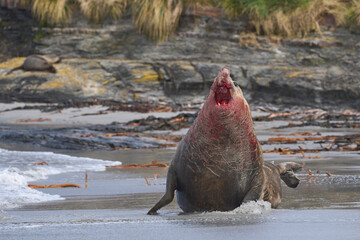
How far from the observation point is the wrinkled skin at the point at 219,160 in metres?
4.67

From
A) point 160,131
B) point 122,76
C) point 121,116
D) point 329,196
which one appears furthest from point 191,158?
point 122,76

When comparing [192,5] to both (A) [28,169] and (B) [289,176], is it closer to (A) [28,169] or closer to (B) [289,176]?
(A) [28,169]

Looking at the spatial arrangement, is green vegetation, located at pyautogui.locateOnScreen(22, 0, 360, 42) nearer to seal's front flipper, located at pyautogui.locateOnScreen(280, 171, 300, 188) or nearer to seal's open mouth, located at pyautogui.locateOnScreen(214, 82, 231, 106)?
seal's front flipper, located at pyautogui.locateOnScreen(280, 171, 300, 188)

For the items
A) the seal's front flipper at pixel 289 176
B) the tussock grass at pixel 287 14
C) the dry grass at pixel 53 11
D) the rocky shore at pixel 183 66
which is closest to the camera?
the seal's front flipper at pixel 289 176

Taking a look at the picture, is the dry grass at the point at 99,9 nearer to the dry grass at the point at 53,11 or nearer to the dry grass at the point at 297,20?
the dry grass at the point at 53,11

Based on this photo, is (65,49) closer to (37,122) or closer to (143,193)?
(37,122)

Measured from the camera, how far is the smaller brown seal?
62.7ft

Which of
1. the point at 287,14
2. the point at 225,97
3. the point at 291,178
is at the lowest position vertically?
the point at 287,14

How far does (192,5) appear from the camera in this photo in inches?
819

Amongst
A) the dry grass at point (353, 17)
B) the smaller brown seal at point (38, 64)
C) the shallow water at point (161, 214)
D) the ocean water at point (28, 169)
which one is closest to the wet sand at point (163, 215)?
the shallow water at point (161, 214)

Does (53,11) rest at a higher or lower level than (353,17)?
lower

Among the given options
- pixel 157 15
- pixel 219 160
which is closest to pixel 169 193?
pixel 219 160

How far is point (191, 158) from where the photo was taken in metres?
4.78

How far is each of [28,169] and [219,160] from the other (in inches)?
148
